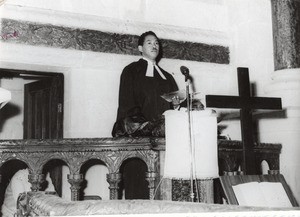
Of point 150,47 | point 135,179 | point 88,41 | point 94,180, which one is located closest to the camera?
point 135,179

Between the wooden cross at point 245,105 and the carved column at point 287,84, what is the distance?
1.10 m

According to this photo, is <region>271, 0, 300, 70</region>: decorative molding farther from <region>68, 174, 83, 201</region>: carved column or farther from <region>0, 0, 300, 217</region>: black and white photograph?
<region>68, 174, 83, 201</region>: carved column

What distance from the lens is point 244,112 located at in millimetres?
3248

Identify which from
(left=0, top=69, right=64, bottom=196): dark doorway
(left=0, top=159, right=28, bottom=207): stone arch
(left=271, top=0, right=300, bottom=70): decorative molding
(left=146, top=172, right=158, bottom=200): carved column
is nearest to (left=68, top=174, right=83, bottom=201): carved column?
(left=146, top=172, right=158, bottom=200): carved column

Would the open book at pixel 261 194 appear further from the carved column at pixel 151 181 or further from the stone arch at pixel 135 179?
the stone arch at pixel 135 179

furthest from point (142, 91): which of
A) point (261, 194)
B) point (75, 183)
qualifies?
point (261, 194)

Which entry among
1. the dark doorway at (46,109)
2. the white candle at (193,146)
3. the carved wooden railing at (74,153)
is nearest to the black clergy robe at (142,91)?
the dark doorway at (46,109)

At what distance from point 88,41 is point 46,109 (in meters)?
0.99

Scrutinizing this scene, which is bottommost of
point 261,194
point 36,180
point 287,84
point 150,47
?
point 261,194

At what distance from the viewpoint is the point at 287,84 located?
4.41 m

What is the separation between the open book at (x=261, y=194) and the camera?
2.65 metres

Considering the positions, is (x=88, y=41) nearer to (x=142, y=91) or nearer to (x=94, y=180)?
(x=142, y=91)

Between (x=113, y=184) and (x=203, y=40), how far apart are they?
3.03 m

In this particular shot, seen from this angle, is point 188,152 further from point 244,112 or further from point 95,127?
point 95,127
